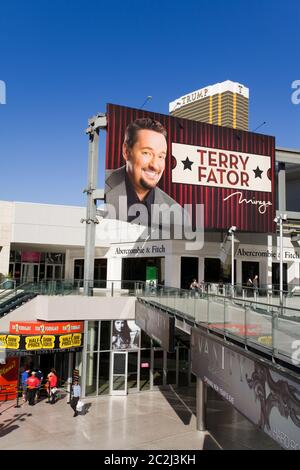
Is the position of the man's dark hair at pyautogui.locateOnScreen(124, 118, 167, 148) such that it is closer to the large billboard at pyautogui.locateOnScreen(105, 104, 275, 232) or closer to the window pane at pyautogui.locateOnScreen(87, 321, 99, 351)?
the large billboard at pyautogui.locateOnScreen(105, 104, 275, 232)

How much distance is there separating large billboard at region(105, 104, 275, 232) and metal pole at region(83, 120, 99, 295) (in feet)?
2.61

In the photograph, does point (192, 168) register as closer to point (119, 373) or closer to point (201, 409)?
point (119, 373)

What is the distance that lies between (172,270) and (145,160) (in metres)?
7.74

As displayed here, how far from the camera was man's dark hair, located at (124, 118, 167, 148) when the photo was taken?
26125 millimetres

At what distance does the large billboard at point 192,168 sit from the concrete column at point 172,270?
3.13 m

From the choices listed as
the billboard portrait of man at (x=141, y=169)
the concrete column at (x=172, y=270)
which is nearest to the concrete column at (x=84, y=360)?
the billboard portrait of man at (x=141, y=169)

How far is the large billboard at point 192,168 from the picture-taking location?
25875mm

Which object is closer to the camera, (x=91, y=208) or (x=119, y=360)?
(x=119, y=360)

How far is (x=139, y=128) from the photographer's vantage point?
86.8 ft

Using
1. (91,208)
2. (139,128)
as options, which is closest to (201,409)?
(91,208)

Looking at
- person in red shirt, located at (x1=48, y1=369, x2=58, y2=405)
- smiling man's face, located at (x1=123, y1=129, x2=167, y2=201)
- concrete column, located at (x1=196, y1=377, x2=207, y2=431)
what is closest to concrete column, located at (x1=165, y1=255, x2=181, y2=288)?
smiling man's face, located at (x1=123, y1=129, x2=167, y2=201)

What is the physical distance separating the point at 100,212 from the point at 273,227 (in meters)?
12.6

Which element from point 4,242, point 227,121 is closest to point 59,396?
point 4,242
